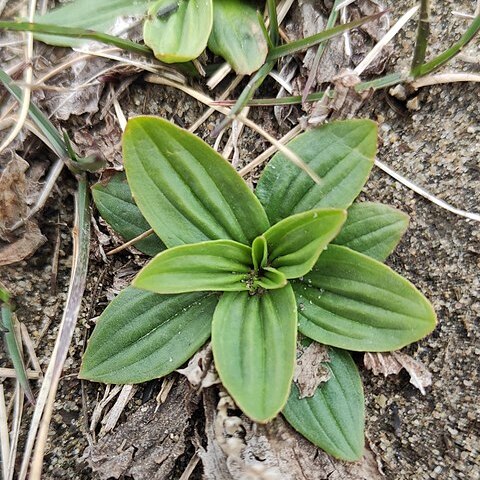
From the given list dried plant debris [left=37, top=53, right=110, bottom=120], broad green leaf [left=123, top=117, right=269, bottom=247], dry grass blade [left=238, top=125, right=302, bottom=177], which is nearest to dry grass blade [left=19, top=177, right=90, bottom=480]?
dried plant debris [left=37, top=53, right=110, bottom=120]

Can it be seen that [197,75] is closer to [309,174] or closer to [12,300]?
[309,174]

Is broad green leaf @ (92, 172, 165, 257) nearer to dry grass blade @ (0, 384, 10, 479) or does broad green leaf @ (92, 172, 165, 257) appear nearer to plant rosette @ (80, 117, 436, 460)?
plant rosette @ (80, 117, 436, 460)

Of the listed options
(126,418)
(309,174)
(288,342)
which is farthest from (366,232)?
(126,418)

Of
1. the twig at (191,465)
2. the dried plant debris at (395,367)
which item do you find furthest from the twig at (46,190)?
the dried plant debris at (395,367)

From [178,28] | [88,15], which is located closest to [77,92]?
[88,15]

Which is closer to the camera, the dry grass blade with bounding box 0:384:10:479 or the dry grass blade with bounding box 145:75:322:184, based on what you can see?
the dry grass blade with bounding box 145:75:322:184

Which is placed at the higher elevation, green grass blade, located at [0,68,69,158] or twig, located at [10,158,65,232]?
green grass blade, located at [0,68,69,158]
